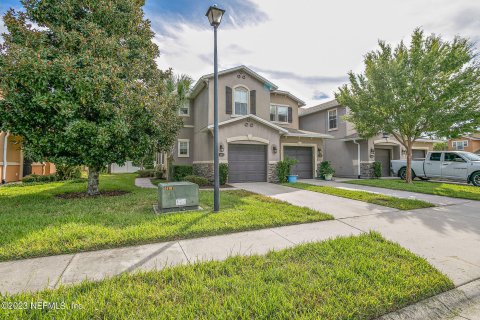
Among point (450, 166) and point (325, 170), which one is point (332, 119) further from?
point (450, 166)

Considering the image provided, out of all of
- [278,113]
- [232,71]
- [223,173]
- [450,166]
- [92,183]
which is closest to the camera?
[92,183]

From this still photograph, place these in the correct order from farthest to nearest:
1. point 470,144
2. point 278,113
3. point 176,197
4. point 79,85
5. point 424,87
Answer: point 470,144
point 278,113
point 424,87
point 79,85
point 176,197

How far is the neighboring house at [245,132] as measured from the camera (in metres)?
13.4

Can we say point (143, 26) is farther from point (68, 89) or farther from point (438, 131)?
point (438, 131)

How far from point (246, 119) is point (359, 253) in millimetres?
10655

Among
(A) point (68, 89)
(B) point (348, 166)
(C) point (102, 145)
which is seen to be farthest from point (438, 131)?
(A) point (68, 89)

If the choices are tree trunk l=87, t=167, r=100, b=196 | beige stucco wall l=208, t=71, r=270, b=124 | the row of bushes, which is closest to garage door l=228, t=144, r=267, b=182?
the row of bushes

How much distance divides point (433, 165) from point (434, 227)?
1112 cm

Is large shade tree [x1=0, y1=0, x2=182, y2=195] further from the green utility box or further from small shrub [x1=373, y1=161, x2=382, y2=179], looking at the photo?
small shrub [x1=373, y1=161, x2=382, y2=179]

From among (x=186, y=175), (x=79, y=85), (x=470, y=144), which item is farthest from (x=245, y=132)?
(x=470, y=144)

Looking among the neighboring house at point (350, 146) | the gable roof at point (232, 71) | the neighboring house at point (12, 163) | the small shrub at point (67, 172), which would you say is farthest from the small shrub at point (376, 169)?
the neighboring house at point (12, 163)

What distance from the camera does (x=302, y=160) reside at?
1608cm

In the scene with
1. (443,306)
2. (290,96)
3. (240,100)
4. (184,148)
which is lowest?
(443,306)

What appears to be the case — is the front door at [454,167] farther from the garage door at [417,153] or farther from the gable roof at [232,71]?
the gable roof at [232,71]
